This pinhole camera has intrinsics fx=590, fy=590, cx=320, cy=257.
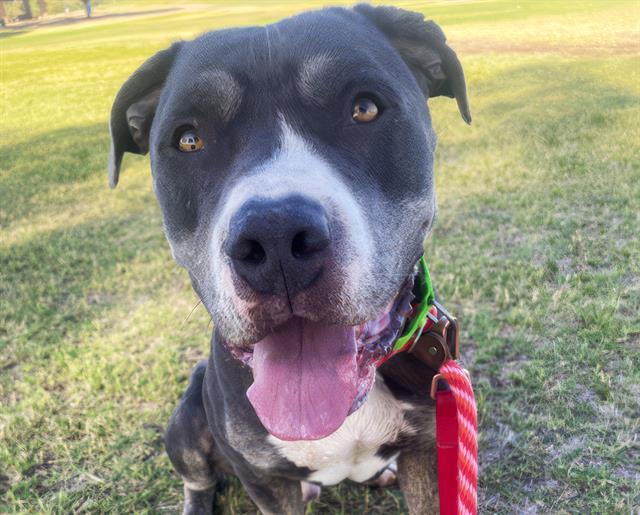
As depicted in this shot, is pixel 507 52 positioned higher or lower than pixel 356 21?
lower

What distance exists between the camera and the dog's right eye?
1.91 metres

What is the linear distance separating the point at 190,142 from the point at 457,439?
4.40 ft

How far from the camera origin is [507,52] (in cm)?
1452

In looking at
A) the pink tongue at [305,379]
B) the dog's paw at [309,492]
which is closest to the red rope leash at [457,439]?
the pink tongue at [305,379]

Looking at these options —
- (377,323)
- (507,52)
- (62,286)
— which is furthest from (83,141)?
(507,52)

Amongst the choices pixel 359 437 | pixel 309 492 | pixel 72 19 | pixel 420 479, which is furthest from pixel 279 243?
pixel 72 19

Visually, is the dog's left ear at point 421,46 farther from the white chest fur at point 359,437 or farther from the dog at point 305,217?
the white chest fur at point 359,437

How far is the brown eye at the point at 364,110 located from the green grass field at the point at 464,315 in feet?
5.85

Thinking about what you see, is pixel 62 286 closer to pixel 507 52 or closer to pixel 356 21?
pixel 356 21

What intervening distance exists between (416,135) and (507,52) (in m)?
14.1

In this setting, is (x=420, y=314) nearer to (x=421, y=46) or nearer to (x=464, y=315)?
(x=421, y=46)

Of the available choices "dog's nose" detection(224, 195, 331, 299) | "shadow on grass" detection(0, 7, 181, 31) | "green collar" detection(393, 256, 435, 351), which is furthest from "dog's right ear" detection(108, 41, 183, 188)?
"shadow on grass" detection(0, 7, 181, 31)

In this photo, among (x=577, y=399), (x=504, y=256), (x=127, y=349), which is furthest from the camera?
(x=504, y=256)

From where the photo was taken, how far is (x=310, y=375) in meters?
1.74
